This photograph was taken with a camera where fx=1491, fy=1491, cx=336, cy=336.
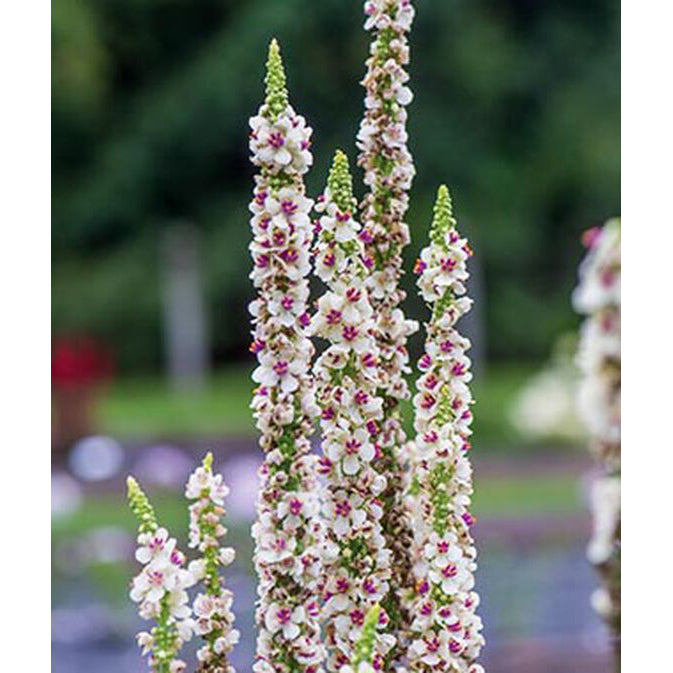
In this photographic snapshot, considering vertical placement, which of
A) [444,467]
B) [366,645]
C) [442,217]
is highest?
[442,217]

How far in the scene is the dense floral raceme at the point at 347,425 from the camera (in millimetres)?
1033

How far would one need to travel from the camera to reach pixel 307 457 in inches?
39.9

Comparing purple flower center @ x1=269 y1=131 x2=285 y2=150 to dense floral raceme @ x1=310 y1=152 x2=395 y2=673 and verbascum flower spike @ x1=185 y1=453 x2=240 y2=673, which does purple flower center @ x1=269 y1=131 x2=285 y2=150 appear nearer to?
dense floral raceme @ x1=310 y1=152 x2=395 y2=673

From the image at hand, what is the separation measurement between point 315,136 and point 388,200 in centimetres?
89

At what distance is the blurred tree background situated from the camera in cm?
247

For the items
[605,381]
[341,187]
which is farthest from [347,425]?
[605,381]

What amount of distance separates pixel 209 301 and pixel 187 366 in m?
0.32

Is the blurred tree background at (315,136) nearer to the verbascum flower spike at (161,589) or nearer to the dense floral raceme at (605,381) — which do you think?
the dense floral raceme at (605,381)

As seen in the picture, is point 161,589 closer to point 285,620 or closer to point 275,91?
point 285,620

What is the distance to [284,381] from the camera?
3.30 ft

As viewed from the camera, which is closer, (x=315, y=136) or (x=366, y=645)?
(x=366, y=645)

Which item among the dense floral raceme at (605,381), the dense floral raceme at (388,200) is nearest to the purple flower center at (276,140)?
the dense floral raceme at (388,200)
